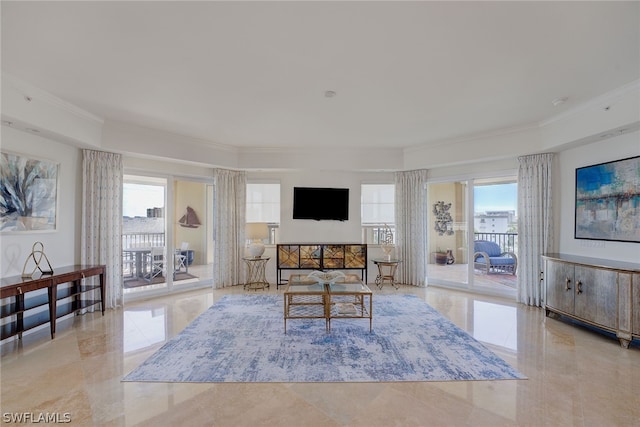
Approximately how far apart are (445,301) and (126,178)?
5.90 m

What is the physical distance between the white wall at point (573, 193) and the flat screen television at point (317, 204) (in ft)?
12.2

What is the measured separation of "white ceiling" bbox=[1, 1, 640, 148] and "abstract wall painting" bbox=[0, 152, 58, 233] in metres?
0.98

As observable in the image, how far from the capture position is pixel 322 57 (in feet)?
8.36

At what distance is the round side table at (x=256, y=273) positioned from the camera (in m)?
5.84

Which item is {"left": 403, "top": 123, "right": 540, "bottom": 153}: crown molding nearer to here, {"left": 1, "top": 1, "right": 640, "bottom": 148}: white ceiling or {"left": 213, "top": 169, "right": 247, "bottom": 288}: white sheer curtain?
{"left": 1, "top": 1, "right": 640, "bottom": 148}: white ceiling

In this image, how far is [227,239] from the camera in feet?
19.7

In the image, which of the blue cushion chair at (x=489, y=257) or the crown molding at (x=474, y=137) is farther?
the blue cushion chair at (x=489, y=257)

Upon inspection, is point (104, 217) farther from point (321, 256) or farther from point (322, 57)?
point (322, 57)

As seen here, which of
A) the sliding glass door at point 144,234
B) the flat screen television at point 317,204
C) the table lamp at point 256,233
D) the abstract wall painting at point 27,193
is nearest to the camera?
the abstract wall painting at point 27,193

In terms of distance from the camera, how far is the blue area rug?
8.43 ft

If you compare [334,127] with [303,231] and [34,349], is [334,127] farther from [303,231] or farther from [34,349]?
[34,349]

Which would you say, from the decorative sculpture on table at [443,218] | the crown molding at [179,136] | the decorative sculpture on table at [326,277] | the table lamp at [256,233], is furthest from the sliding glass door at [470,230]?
the crown molding at [179,136]

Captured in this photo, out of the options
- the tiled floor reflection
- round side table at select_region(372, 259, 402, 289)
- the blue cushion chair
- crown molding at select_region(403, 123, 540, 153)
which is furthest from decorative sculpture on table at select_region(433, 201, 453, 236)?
the tiled floor reflection

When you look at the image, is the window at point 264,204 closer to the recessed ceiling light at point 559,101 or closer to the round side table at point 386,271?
the round side table at point 386,271
